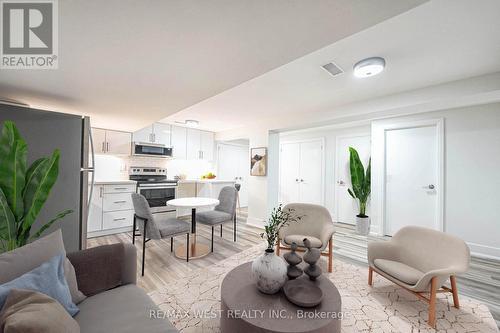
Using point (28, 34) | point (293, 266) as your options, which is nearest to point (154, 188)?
point (28, 34)

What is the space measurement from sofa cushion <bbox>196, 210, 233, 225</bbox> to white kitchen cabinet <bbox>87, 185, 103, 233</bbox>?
6.25ft

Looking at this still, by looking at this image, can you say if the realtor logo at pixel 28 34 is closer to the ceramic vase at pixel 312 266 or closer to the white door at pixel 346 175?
the ceramic vase at pixel 312 266

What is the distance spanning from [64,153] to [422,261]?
3.80 meters

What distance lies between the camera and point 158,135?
462 centimetres

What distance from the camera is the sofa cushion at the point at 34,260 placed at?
954 mm

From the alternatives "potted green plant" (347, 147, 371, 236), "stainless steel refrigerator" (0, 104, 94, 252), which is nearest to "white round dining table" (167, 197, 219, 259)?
"stainless steel refrigerator" (0, 104, 94, 252)

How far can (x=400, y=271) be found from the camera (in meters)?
1.71

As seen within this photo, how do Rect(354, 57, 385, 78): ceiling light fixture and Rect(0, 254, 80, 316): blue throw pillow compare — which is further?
Rect(354, 57, 385, 78): ceiling light fixture

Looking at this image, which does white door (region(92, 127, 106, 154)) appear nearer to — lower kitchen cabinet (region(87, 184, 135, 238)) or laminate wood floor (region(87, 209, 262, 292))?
lower kitchen cabinet (region(87, 184, 135, 238))

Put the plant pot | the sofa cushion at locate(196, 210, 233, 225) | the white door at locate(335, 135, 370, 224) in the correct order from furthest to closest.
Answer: the white door at locate(335, 135, 370, 224), the plant pot, the sofa cushion at locate(196, 210, 233, 225)

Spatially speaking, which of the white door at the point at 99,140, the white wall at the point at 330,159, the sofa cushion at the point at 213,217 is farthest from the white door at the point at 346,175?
the white door at the point at 99,140

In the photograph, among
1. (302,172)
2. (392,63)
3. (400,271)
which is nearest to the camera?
(400,271)

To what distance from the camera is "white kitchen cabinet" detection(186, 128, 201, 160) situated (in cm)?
518

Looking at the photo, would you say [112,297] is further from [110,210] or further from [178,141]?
[178,141]
